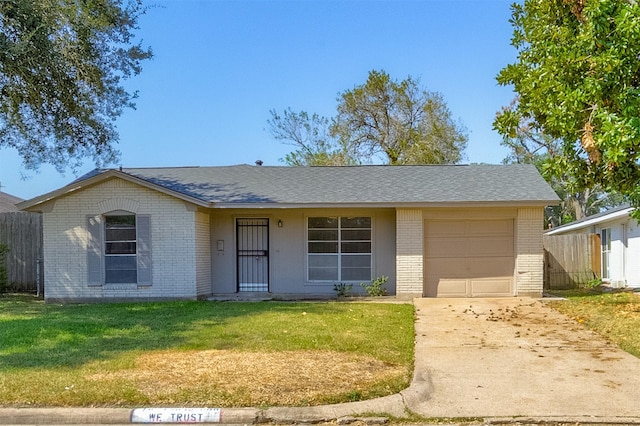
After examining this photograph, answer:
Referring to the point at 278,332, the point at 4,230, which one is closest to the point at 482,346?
the point at 278,332

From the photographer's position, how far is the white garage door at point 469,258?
15172mm

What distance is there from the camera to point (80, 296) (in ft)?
48.5

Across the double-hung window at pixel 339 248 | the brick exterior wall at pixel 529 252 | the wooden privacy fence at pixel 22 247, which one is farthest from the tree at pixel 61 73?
the brick exterior wall at pixel 529 252

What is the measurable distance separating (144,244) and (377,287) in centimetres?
624

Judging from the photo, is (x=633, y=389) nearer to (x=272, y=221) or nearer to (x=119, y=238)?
(x=272, y=221)

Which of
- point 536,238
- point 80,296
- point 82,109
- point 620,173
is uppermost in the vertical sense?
point 82,109

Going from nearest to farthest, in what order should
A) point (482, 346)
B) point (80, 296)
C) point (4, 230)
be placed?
point (482, 346)
point (80, 296)
point (4, 230)

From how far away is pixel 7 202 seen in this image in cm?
2888

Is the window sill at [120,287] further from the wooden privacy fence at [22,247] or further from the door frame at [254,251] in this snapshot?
the wooden privacy fence at [22,247]

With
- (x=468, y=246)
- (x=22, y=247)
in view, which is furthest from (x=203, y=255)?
(x=468, y=246)

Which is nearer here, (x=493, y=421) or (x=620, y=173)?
(x=493, y=421)

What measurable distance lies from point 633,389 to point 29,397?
6.60 m

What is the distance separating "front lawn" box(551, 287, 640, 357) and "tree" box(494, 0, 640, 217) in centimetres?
215

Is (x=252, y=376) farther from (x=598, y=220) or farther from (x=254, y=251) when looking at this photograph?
(x=598, y=220)
